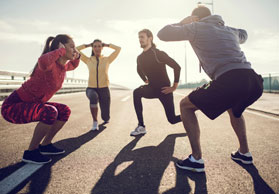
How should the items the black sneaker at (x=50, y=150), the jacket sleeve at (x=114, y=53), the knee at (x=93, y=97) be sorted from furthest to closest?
the jacket sleeve at (x=114, y=53) < the knee at (x=93, y=97) < the black sneaker at (x=50, y=150)

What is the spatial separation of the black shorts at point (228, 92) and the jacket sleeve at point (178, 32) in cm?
59

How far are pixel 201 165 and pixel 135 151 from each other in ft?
3.45

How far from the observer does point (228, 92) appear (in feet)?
7.34

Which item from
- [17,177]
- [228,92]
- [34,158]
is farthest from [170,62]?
[17,177]

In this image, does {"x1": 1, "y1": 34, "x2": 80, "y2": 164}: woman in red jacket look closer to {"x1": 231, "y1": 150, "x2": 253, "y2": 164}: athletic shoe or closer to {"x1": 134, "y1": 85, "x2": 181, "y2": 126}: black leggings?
{"x1": 134, "y1": 85, "x2": 181, "y2": 126}: black leggings

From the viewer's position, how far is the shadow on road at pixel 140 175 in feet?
6.33

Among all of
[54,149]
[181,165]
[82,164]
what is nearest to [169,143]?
[181,165]

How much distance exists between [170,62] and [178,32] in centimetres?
183

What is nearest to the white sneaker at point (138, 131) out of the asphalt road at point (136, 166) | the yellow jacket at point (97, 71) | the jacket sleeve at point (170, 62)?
the asphalt road at point (136, 166)

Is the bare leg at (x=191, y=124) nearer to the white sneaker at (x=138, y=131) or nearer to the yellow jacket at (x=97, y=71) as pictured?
the white sneaker at (x=138, y=131)

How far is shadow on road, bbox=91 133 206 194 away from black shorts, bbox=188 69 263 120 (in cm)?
76

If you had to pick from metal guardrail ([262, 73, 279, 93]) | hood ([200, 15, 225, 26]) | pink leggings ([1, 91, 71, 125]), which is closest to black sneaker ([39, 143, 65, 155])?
pink leggings ([1, 91, 71, 125])

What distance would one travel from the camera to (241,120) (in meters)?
2.73

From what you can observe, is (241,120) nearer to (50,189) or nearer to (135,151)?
(135,151)
